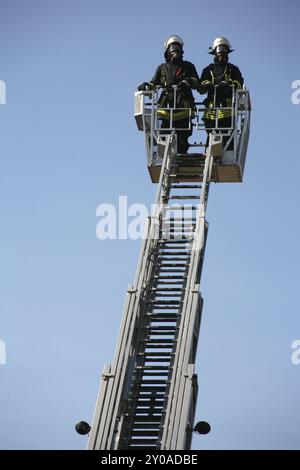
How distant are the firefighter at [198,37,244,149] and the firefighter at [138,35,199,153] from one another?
0.23 meters

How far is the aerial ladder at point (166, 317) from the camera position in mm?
15992

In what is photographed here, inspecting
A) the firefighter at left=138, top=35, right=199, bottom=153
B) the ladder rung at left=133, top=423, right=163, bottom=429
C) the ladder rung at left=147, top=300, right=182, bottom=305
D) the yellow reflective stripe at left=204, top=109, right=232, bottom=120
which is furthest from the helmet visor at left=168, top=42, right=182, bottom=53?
the ladder rung at left=133, top=423, right=163, bottom=429

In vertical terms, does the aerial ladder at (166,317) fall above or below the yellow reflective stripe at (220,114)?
below

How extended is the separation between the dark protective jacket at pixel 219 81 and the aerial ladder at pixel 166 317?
0.61ft

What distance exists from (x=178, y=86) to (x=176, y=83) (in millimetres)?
145

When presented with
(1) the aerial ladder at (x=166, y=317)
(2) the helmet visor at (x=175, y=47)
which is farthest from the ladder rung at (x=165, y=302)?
(2) the helmet visor at (x=175, y=47)

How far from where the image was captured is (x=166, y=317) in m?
17.4

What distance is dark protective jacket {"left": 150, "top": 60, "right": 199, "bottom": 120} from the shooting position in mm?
21219

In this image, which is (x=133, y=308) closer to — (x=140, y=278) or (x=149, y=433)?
(x=140, y=278)

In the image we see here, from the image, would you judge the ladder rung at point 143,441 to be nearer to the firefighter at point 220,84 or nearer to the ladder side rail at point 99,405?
the ladder side rail at point 99,405

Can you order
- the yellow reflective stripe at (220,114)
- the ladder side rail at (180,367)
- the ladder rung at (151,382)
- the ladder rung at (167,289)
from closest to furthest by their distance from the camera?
the ladder side rail at (180,367) → the ladder rung at (151,382) → the ladder rung at (167,289) → the yellow reflective stripe at (220,114)

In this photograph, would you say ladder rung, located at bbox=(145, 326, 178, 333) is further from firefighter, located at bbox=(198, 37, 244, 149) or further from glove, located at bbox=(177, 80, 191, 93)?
glove, located at bbox=(177, 80, 191, 93)

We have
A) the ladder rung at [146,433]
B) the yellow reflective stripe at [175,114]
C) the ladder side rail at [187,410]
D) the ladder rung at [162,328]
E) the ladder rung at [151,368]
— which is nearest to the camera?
the ladder side rail at [187,410]
